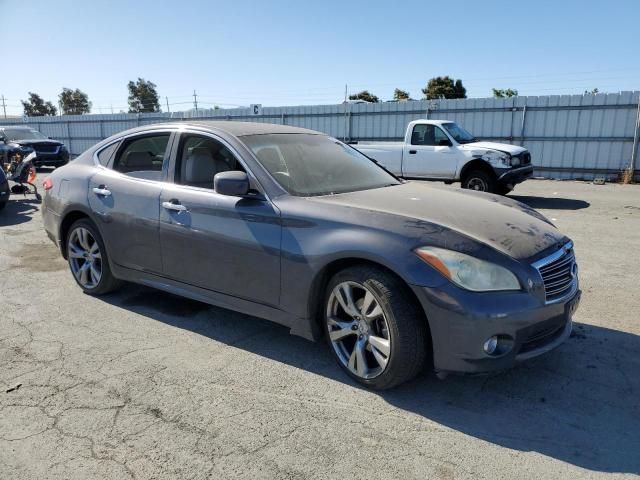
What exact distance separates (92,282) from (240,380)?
241 centimetres

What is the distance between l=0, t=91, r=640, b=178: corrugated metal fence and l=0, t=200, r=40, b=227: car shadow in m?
12.6

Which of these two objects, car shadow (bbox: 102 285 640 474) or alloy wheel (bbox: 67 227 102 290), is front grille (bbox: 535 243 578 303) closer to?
car shadow (bbox: 102 285 640 474)

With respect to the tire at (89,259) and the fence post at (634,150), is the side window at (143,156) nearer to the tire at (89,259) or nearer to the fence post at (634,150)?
the tire at (89,259)

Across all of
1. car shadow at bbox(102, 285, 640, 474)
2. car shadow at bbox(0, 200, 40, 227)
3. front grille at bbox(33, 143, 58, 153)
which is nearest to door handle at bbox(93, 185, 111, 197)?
car shadow at bbox(102, 285, 640, 474)

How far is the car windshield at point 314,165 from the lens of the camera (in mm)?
3809

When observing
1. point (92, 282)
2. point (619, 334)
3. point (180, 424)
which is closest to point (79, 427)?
point (180, 424)

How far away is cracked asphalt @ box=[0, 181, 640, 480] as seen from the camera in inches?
99.0

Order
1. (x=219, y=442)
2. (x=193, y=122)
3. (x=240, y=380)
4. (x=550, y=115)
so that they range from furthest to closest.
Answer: (x=550, y=115) → (x=193, y=122) → (x=240, y=380) → (x=219, y=442)

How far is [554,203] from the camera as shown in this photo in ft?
→ 37.2

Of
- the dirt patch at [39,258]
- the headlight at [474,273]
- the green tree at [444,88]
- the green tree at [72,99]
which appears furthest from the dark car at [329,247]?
the green tree at [72,99]

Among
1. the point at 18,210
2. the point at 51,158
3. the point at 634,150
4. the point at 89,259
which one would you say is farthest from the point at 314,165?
the point at 51,158

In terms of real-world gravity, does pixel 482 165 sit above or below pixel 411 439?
above

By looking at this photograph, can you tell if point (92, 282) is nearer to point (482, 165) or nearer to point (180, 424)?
point (180, 424)

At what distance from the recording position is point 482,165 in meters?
11.4
